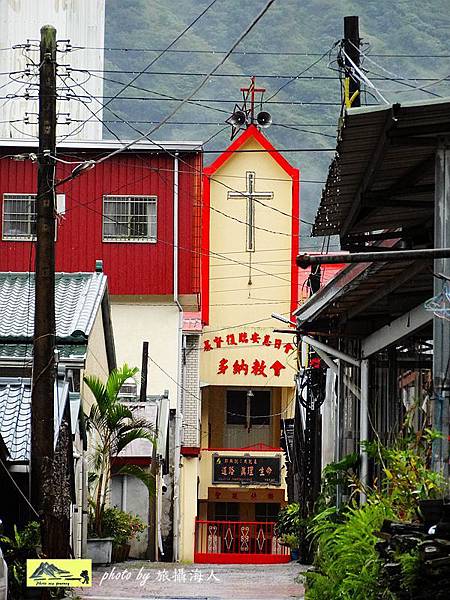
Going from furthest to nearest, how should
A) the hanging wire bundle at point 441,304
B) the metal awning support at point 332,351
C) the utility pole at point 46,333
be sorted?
the metal awning support at point 332,351 < the utility pole at point 46,333 < the hanging wire bundle at point 441,304

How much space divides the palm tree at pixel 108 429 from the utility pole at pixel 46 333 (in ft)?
22.4

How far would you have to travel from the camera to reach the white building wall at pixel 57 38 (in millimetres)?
47250

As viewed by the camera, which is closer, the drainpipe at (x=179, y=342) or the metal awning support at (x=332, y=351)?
the metal awning support at (x=332, y=351)

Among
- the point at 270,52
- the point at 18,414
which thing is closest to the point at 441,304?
the point at 18,414

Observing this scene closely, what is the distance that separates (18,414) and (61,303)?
886 centimetres

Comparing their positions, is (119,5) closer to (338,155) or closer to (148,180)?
(148,180)

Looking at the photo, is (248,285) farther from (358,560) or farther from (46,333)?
(358,560)

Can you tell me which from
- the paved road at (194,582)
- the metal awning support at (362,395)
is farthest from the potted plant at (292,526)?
the metal awning support at (362,395)

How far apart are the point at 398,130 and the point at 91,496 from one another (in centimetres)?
1876

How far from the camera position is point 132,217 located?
41.9 meters

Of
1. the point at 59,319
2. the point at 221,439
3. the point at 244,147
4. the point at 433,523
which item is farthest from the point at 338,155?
the point at 221,439

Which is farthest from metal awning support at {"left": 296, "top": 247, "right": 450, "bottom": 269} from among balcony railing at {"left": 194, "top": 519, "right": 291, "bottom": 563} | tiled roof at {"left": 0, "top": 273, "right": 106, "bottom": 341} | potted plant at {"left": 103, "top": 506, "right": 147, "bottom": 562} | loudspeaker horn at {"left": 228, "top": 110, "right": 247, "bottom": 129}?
loudspeaker horn at {"left": 228, "top": 110, "right": 247, "bottom": 129}

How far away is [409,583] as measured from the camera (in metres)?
11.7

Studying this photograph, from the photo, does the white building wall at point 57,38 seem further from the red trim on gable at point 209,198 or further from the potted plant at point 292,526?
the potted plant at point 292,526
